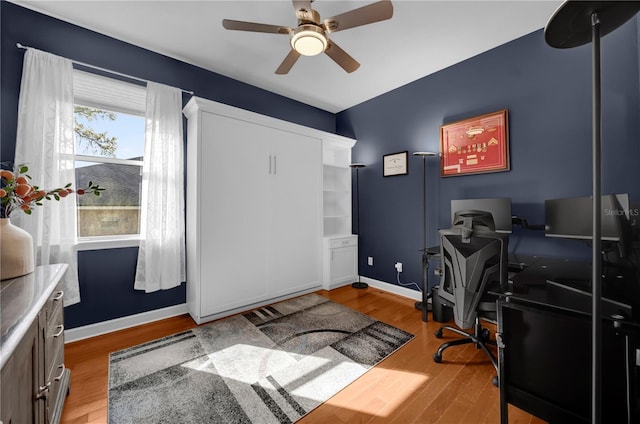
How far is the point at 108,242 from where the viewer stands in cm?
252

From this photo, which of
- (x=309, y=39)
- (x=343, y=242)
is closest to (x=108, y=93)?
(x=309, y=39)

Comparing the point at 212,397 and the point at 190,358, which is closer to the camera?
the point at 212,397

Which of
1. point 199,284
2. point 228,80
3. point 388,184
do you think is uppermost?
point 228,80

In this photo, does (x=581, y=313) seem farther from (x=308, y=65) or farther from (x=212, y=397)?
(x=308, y=65)

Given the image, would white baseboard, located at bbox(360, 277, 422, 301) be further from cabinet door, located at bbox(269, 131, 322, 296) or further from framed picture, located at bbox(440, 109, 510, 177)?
framed picture, located at bbox(440, 109, 510, 177)

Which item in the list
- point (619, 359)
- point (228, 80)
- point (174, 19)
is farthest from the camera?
point (228, 80)

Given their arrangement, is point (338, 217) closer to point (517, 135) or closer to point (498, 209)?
point (498, 209)

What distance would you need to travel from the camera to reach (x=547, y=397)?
49.8 inches

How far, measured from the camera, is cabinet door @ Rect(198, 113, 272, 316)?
271 centimetres

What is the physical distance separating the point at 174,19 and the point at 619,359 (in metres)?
3.71

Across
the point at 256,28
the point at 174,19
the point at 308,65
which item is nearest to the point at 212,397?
the point at 256,28

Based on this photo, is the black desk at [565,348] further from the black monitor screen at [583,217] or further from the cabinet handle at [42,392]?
the cabinet handle at [42,392]

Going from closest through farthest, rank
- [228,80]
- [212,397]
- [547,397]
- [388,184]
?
[547,397] < [212,397] < [228,80] < [388,184]

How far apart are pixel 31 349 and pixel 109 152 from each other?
2220mm
